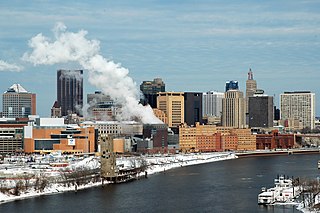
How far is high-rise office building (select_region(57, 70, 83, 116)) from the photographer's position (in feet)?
345

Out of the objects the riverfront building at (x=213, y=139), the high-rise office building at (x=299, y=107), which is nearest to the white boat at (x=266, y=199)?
the riverfront building at (x=213, y=139)

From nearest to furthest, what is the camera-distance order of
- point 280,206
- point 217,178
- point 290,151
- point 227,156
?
1. point 280,206
2. point 217,178
3. point 227,156
4. point 290,151

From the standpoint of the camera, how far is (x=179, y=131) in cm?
6781

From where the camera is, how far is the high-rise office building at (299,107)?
399 feet

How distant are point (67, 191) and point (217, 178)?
9.31 meters

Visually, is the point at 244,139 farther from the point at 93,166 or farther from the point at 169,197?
the point at 169,197

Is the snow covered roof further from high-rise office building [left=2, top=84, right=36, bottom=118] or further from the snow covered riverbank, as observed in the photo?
the snow covered riverbank

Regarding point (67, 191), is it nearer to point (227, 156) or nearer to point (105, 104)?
point (227, 156)

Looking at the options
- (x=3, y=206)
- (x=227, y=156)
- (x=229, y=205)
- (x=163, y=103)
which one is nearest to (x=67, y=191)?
(x=3, y=206)

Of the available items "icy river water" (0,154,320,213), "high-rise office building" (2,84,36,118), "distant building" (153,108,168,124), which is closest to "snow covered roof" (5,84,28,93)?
"high-rise office building" (2,84,36,118)

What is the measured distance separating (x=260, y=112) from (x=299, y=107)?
20.2 m

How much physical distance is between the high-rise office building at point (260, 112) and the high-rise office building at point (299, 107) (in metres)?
16.6

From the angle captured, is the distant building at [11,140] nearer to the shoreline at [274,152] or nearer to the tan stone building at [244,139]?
the shoreline at [274,152]

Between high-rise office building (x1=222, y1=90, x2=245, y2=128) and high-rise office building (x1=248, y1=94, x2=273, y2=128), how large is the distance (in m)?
1.35
